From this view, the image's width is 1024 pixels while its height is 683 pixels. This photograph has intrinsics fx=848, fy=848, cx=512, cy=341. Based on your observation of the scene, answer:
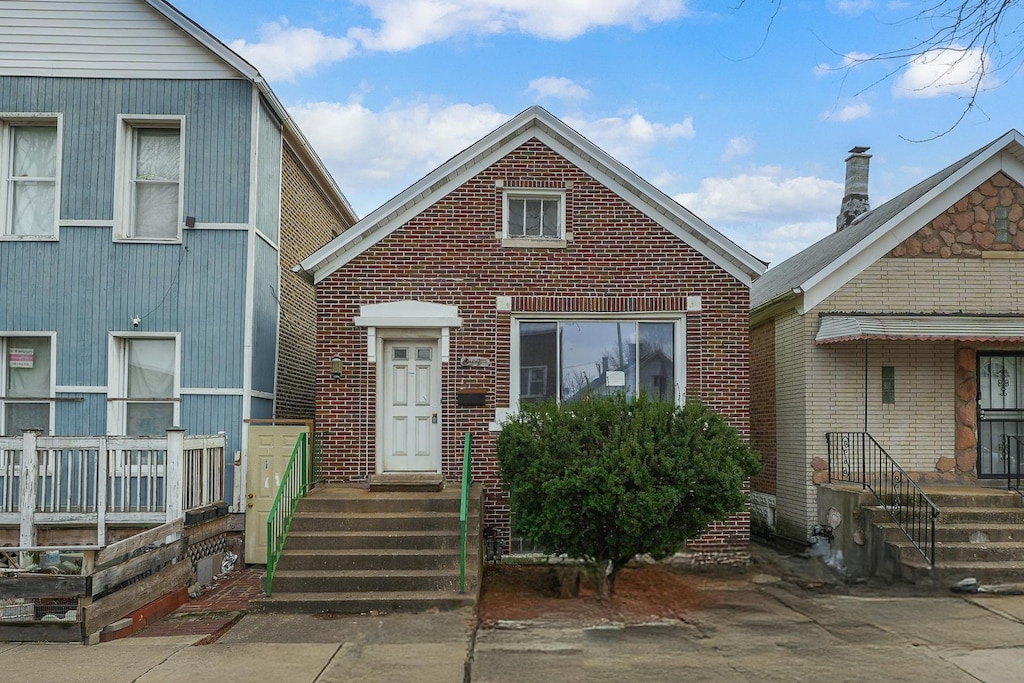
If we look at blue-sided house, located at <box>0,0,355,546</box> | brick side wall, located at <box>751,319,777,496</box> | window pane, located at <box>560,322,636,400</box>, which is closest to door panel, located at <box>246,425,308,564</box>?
blue-sided house, located at <box>0,0,355,546</box>

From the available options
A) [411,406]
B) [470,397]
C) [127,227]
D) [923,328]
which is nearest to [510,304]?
[470,397]

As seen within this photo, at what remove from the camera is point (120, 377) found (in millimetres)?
11625

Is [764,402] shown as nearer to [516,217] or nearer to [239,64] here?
[516,217]

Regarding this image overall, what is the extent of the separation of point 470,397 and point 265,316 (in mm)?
3355

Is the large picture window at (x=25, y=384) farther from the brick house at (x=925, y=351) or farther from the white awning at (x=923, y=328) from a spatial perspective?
the white awning at (x=923, y=328)

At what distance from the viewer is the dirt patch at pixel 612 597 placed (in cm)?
876

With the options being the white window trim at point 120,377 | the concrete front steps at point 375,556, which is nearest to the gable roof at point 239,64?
the white window trim at point 120,377

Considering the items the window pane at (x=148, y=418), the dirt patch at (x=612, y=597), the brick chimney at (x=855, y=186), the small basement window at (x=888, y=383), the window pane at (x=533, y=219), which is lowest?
the dirt patch at (x=612, y=597)

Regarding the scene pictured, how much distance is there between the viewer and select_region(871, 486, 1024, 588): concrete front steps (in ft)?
32.1

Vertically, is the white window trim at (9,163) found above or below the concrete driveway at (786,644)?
above

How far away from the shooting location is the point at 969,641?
7.77 meters

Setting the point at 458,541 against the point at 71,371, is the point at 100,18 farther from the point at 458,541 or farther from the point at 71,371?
the point at 458,541

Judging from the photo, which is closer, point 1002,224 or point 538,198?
point 538,198

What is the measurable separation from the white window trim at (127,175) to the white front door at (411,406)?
3.47m
